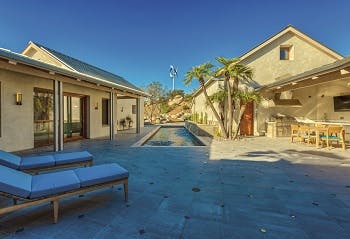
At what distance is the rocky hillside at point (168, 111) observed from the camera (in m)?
33.6

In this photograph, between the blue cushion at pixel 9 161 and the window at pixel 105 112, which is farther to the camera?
the window at pixel 105 112

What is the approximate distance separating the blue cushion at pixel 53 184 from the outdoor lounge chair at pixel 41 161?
4.05 ft

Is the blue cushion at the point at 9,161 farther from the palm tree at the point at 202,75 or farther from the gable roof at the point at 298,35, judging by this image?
the gable roof at the point at 298,35

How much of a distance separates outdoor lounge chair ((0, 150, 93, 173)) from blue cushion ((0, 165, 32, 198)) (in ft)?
3.91

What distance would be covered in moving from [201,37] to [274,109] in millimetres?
11531

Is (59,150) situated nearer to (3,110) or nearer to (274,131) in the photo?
(3,110)

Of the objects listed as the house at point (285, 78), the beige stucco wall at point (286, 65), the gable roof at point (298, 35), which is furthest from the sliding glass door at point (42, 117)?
the beige stucco wall at point (286, 65)

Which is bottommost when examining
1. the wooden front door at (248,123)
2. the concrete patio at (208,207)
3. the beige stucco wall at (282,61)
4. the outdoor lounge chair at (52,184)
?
the concrete patio at (208,207)

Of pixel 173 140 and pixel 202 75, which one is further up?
pixel 202 75

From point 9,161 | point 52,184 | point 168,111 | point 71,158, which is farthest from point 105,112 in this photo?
point 168,111

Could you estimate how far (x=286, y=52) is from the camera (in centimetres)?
1426

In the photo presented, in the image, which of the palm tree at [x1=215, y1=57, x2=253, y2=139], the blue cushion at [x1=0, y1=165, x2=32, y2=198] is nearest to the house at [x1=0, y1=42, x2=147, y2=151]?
the blue cushion at [x1=0, y1=165, x2=32, y2=198]

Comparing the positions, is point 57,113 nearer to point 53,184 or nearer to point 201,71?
point 53,184

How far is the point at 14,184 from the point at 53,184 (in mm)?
454
